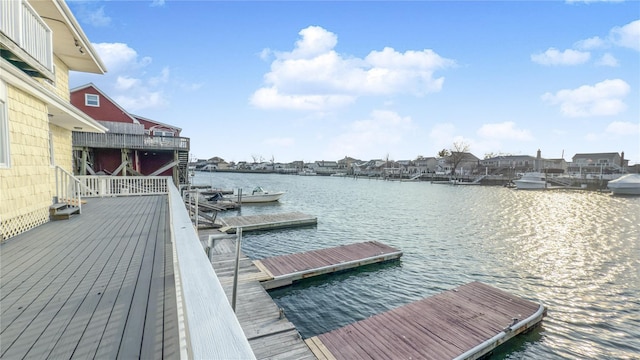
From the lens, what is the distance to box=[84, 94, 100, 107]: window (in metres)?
22.8

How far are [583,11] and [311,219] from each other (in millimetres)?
22537

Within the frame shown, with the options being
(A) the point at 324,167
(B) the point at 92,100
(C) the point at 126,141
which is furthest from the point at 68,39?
(A) the point at 324,167

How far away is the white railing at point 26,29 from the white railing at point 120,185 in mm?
6203

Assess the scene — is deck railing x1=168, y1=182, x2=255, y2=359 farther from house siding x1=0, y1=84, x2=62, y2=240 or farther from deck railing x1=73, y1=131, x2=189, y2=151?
deck railing x1=73, y1=131, x2=189, y2=151

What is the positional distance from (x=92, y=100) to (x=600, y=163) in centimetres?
11847

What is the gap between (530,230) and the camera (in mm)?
20688

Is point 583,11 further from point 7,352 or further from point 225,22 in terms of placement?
point 7,352

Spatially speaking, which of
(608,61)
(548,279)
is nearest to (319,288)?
(548,279)

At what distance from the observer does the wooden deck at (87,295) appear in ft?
8.10

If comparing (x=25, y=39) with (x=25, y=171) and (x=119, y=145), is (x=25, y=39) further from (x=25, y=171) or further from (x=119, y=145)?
(x=119, y=145)

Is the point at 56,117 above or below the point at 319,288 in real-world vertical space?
above

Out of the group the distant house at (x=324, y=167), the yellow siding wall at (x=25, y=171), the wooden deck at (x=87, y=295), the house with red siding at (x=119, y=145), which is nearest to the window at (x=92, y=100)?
the house with red siding at (x=119, y=145)

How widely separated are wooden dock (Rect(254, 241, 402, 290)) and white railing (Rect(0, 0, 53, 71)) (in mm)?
9055

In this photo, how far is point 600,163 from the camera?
81938mm
